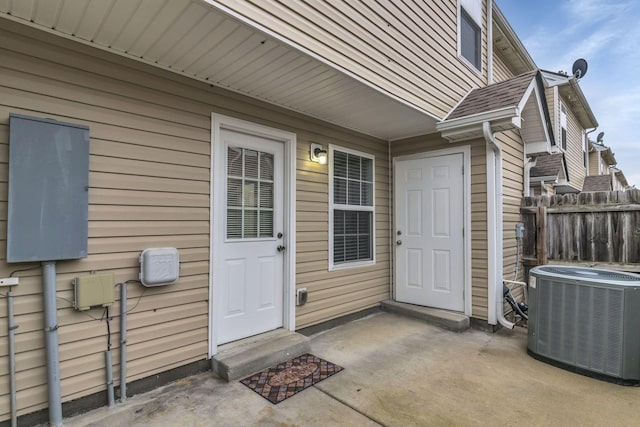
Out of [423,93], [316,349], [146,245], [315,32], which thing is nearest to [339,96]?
[315,32]

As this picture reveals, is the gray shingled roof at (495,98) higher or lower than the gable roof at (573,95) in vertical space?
lower

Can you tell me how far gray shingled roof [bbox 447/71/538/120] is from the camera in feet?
11.7

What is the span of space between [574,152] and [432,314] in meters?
10.4

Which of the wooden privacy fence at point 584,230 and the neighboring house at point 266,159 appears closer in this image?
the neighboring house at point 266,159

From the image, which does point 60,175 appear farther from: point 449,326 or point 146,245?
point 449,326

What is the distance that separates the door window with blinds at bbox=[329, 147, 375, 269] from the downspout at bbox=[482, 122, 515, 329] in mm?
1469

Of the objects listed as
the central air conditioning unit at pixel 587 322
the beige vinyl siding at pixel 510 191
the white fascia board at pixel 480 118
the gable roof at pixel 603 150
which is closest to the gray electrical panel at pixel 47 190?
the white fascia board at pixel 480 118

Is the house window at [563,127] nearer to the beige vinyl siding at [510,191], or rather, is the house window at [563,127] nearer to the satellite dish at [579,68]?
the satellite dish at [579,68]

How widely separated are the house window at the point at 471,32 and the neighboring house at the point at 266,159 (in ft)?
0.12

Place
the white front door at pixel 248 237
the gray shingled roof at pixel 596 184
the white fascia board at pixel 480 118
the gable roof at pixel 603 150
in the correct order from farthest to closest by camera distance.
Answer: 1. the gable roof at pixel 603 150
2. the gray shingled roof at pixel 596 184
3. the white fascia board at pixel 480 118
4. the white front door at pixel 248 237

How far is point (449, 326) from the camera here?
3836mm

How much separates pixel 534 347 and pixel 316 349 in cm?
212

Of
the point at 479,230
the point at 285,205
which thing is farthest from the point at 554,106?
the point at 285,205

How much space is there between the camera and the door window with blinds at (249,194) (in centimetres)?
303
